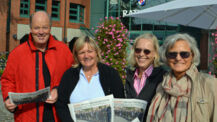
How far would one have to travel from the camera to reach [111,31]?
A: 8.48 meters

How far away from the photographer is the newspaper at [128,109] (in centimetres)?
218

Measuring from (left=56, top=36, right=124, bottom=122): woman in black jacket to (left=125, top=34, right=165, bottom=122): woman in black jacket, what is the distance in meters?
0.18

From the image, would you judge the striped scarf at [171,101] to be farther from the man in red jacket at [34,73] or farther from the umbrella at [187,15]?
the umbrella at [187,15]

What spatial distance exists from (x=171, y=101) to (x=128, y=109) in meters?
0.44

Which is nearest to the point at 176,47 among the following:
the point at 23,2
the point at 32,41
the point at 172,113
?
the point at 172,113

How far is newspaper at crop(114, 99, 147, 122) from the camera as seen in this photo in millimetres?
2178

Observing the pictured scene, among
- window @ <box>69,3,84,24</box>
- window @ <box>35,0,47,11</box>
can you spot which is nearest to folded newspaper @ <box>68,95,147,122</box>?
window @ <box>35,0,47,11</box>

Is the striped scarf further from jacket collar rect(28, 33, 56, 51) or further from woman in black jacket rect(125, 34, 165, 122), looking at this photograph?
jacket collar rect(28, 33, 56, 51)

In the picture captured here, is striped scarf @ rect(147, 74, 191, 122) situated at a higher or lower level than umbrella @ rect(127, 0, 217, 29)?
lower

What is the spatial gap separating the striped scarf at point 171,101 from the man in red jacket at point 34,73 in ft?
3.79

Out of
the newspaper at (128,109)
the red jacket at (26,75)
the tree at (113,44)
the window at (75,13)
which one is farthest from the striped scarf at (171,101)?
the window at (75,13)

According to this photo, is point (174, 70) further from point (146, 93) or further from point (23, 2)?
point (23, 2)

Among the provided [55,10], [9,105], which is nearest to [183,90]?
[9,105]

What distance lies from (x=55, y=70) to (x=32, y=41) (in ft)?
1.52
